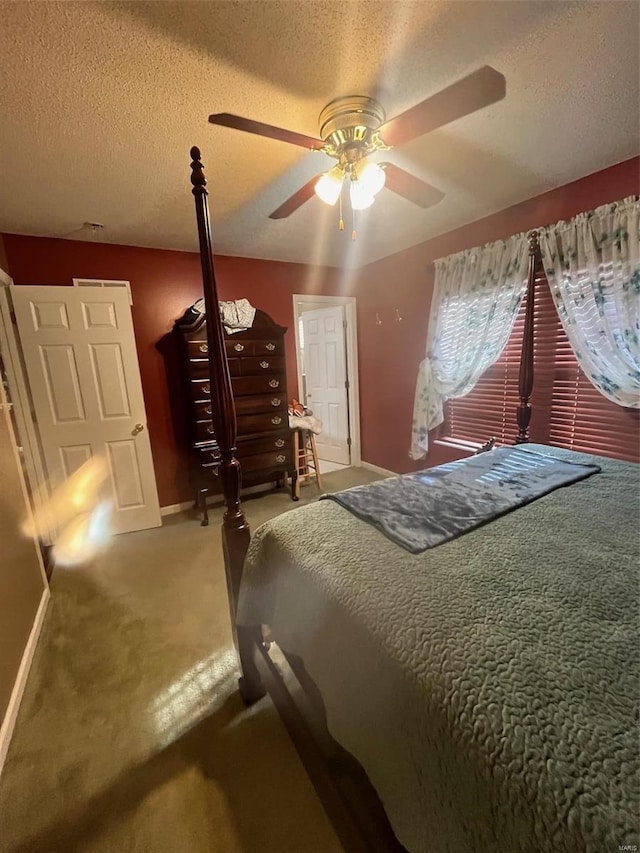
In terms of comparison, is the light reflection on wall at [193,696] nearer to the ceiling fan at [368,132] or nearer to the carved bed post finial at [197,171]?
the carved bed post finial at [197,171]

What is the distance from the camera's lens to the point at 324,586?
3.30ft

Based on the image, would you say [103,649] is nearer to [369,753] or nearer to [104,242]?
[369,753]

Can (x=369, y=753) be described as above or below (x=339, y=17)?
below

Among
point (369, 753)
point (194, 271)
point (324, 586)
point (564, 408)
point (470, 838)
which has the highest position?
point (194, 271)

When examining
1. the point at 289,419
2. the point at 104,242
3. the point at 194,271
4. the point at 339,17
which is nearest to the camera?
the point at 339,17

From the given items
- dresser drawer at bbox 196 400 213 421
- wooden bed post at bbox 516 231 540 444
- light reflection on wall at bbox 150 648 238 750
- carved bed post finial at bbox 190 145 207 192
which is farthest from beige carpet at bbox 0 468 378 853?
wooden bed post at bbox 516 231 540 444

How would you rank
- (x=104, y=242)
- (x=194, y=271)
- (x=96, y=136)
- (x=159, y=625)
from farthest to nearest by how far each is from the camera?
(x=194, y=271), (x=104, y=242), (x=159, y=625), (x=96, y=136)

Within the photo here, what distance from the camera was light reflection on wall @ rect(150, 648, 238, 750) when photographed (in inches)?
56.6

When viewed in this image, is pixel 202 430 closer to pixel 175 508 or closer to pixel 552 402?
pixel 175 508

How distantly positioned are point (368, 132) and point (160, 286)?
2345mm

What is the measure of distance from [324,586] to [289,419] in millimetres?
2676

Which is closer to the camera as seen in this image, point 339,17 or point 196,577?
point 339,17

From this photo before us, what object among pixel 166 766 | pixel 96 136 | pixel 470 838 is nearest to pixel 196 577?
pixel 166 766

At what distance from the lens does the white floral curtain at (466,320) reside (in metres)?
2.61
